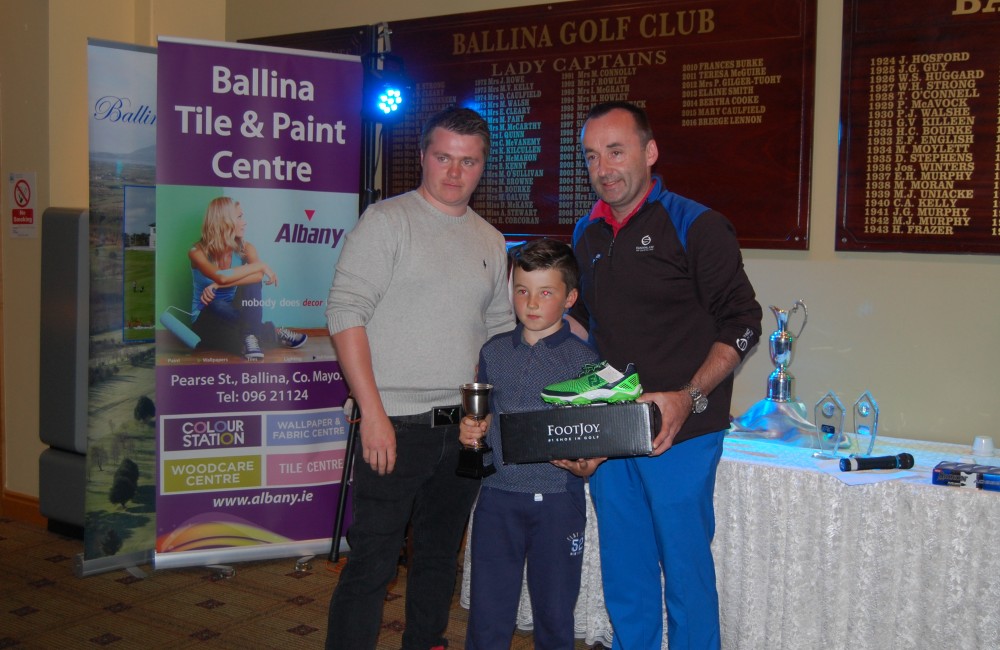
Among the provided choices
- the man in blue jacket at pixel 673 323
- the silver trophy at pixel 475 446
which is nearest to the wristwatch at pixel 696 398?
the man in blue jacket at pixel 673 323

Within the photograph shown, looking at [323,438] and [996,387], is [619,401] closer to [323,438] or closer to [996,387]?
[996,387]

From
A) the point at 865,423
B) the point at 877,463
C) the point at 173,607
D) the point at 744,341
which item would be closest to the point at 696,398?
the point at 744,341

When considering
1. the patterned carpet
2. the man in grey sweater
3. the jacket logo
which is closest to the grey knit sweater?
the man in grey sweater

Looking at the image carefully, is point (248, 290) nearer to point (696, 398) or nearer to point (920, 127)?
point (696, 398)

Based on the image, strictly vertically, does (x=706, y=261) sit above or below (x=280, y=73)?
below

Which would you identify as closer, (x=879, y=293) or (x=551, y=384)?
(x=551, y=384)

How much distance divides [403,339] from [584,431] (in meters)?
0.55

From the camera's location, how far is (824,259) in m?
3.43

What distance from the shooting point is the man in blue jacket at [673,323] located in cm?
236

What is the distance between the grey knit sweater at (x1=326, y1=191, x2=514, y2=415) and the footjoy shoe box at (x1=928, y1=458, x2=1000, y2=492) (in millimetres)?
1460

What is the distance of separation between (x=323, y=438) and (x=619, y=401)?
2070mm

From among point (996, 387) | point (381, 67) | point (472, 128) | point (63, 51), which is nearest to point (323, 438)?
point (381, 67)

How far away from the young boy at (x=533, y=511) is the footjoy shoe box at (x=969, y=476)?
1.15 meters

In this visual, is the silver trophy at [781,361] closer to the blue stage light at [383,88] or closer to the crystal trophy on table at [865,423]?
the crystal trophy on table at [865,423]
